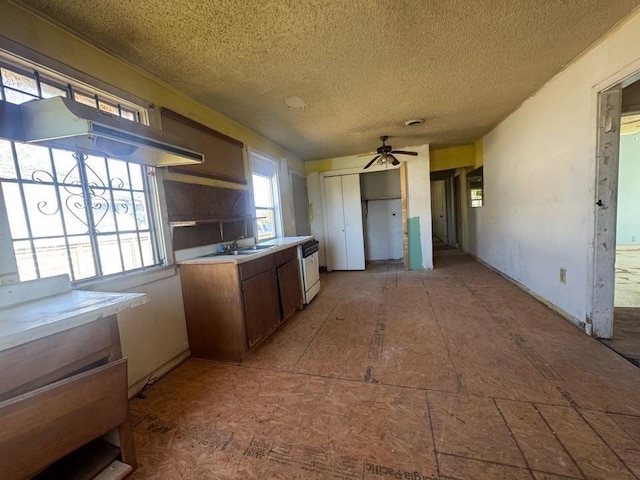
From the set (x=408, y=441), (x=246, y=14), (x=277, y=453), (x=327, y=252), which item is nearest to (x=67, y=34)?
(x=246, y=14)

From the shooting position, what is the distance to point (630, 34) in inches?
70.9

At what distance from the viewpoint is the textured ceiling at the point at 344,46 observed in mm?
1543

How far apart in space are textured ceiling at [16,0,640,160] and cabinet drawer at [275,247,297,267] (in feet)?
5.27

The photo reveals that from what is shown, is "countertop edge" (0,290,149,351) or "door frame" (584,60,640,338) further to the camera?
"door frame" (584,60,640,338)

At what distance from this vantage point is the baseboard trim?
1.88 meters

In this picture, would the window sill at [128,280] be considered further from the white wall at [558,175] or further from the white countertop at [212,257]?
the white wall at [558,175]

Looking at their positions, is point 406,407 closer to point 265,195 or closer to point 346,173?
point 265,195

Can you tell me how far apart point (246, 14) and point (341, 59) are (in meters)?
0.79

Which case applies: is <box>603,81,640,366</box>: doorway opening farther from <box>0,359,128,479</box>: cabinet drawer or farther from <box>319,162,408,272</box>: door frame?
<box>0,359,128,479</box>: cabinet drawer

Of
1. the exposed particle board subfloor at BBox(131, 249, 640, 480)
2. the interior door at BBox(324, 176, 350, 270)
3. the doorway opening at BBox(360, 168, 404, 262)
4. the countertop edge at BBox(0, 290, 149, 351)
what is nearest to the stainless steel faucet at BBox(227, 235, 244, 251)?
the exposed particle board subfloor at BBox(131, 249, 640, 480)

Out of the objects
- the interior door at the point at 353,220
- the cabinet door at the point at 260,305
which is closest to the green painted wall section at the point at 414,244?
the interior door at the point at 353,220

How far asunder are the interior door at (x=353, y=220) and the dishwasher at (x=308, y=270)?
1648 mm

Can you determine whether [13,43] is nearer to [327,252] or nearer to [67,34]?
[67,34]

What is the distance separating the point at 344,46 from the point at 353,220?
3.67 m
